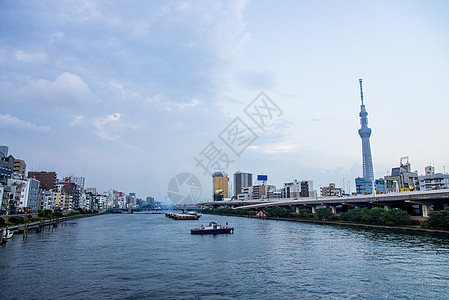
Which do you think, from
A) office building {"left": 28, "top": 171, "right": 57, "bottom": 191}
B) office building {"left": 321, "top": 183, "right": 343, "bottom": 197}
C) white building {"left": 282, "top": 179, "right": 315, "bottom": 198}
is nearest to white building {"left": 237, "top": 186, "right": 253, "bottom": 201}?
white building {"left": 282, "top": 179, "right": 315, "bottom": 198}

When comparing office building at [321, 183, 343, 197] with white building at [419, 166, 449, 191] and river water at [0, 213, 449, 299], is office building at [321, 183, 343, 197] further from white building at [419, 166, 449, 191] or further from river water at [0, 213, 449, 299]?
river water at [0, 213, 449, 299]

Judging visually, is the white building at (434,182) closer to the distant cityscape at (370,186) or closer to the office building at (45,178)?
A: the distant cityscape at (370,186)

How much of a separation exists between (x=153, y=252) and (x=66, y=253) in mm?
9032

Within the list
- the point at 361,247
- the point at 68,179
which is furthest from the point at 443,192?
the point at 68,179

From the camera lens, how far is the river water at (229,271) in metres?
17.5

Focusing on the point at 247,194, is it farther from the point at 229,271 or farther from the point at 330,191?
the point at 229,271

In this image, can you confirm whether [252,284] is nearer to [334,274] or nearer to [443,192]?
[334,274]

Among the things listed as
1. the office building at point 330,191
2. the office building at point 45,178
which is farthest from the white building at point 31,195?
the office building at point 330,191

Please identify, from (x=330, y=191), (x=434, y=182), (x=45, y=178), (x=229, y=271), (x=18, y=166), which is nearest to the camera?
(x=229, y=271)

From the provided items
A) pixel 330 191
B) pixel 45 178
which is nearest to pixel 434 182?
pixel 330 191

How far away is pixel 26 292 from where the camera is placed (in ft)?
57.7

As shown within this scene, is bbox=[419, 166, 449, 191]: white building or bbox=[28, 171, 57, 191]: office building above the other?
bbox=[28, 171, 57, 191]: office building

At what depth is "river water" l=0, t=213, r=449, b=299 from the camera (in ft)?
57.5

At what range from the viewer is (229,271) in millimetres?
22672
